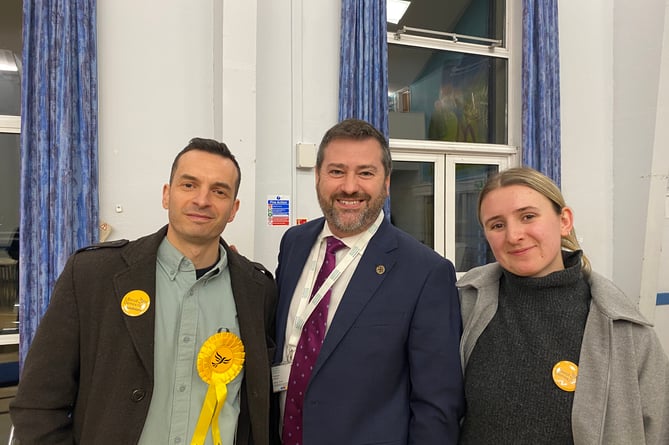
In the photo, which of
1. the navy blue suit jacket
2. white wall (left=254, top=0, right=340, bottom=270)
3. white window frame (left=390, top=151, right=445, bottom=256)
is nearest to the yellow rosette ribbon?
the navy blue suit jacket

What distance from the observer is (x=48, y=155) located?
2703 mm

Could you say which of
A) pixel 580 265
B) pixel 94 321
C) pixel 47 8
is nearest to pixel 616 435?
pixel 580 265

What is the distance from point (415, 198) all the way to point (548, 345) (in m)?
2.76

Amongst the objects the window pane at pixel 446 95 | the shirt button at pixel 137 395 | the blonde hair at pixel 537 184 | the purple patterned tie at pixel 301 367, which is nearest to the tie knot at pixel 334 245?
the purple patterned tie at pixel 301 367

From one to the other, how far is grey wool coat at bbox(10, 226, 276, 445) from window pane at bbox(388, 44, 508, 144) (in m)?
2.89

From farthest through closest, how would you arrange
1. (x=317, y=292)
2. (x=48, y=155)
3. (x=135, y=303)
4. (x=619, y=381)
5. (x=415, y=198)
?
(x=415, y=198) → (x=48, y=155) → (x=317, y=292) → (x=135, y=303) → (x=619, y=381)

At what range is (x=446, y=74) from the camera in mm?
4000

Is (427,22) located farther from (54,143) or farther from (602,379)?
(602,379)

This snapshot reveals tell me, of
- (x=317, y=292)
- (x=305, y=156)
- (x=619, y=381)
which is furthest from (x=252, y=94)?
(x=619, y=381)

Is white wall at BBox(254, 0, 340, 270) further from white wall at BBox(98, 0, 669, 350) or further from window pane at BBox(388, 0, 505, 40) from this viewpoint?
window pane at BBox(388, 0, 505, 40)

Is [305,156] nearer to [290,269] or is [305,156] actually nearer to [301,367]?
[290,269]

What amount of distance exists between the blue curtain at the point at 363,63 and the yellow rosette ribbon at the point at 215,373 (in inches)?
88.8

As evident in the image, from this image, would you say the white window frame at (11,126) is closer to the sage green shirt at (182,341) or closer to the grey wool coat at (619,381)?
the sage green shirt at (182,341)

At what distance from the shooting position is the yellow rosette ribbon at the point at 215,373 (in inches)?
49.1
